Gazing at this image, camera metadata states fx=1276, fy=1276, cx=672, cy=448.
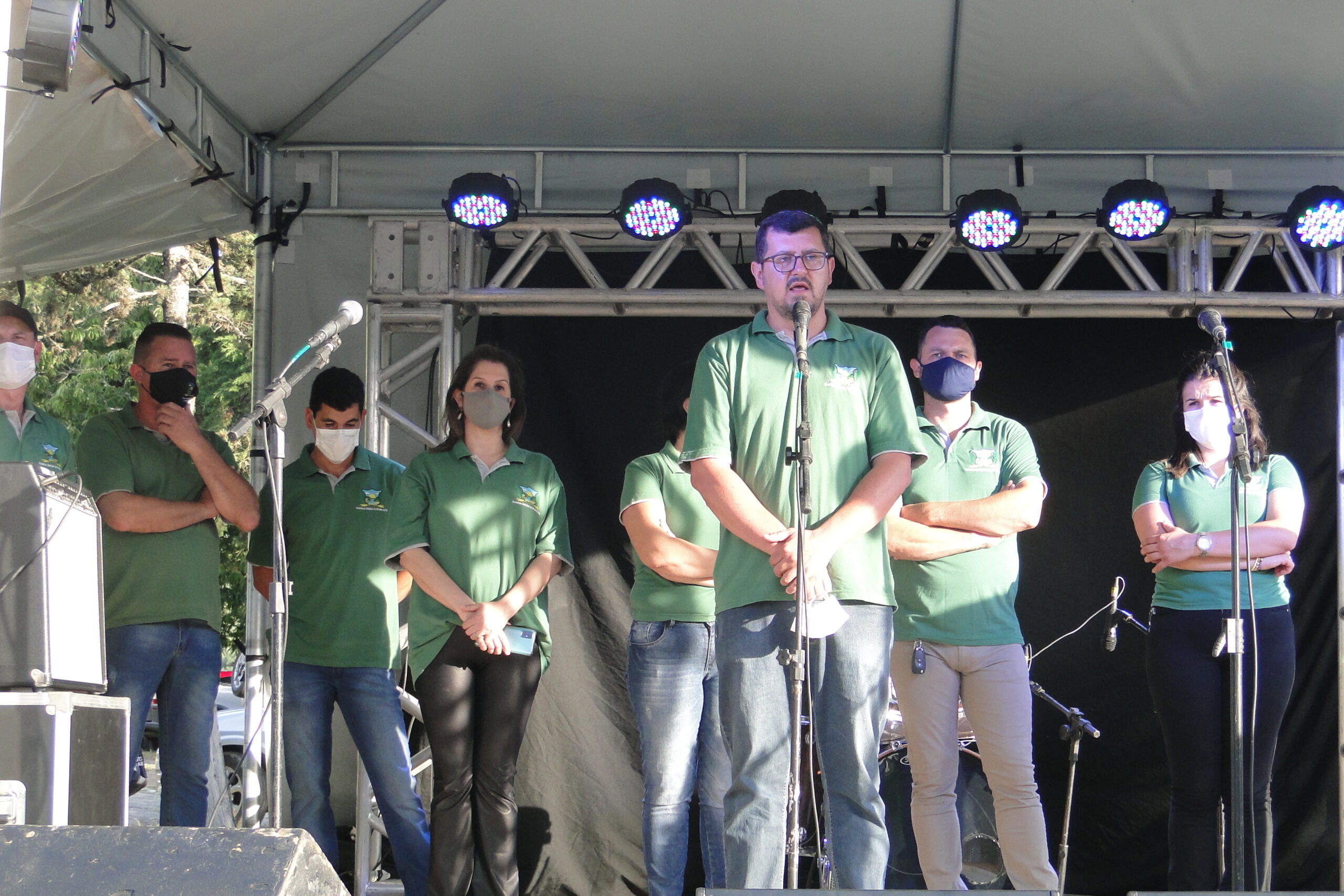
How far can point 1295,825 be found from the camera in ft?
17.1

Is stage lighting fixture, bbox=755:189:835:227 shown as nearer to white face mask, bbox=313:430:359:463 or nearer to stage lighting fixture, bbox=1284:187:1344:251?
white face mask, bbox=313:430:359:463

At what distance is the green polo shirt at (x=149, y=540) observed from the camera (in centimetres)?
363

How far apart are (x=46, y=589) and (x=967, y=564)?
2.34 metres

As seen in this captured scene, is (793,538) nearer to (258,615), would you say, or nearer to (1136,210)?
(258,615)

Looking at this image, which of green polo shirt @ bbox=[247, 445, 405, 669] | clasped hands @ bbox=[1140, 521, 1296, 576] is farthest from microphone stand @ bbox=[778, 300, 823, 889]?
clasped hands @ bbox=[1140, 521, 1296, 576]

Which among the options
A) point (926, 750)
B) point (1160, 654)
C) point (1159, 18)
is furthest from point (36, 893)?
point (1159, 18)

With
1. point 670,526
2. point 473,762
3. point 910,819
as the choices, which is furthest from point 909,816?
point 473,762

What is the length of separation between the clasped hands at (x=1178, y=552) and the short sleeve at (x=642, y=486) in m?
1.56

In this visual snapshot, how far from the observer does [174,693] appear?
364cm

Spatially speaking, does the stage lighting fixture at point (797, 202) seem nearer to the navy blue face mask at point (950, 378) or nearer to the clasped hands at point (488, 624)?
the navy blue face mask at point (950, 378)

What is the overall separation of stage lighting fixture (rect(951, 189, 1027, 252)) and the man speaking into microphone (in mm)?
2068

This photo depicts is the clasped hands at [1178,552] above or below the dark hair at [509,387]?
below

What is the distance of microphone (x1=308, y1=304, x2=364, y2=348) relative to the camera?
3078 millimetres

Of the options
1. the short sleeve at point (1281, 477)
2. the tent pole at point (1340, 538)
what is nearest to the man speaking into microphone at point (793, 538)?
the short sleeve at point (1281, 477)
